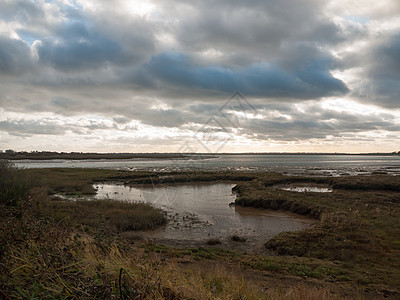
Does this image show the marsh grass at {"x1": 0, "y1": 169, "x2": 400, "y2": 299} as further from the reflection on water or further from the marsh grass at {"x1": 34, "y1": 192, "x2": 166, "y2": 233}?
the reflection on water

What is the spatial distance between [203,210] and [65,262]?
2039 cm

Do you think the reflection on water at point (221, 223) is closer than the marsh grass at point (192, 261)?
No

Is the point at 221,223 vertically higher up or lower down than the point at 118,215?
lower down

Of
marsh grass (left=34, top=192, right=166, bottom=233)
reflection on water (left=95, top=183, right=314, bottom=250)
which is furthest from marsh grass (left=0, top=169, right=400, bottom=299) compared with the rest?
reflection on water (left=95, top=183, right=314, bottom=250)

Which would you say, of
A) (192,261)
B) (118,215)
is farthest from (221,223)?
(192,261)

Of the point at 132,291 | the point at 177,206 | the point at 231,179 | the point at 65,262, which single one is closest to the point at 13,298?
the point at 65,262

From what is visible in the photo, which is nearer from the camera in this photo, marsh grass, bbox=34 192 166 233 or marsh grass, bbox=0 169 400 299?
marsh grass, bbox=0 169 400 299

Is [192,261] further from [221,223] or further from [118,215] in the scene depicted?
[118,215]

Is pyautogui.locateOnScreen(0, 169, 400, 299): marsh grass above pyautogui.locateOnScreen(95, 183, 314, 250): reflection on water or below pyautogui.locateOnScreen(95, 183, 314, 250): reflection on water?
above

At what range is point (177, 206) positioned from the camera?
86.7 feet

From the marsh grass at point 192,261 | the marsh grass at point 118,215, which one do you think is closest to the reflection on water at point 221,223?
the marsh grass at point 118,215

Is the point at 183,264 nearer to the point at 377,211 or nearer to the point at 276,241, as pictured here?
the point at 276,241

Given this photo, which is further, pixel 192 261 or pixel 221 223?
pixel 221 223

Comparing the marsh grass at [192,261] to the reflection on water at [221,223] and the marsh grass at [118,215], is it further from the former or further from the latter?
the reflection on water at [221,223]
